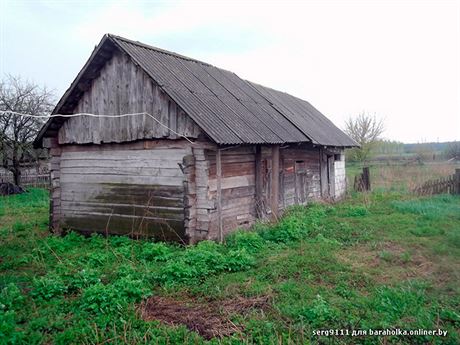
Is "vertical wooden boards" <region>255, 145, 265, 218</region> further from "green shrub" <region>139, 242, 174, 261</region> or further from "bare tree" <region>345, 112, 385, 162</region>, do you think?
"bare tree" <region>345, 112, 385, 162</region>

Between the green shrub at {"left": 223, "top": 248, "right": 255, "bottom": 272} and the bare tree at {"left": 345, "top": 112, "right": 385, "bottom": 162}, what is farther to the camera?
the bare tree at {"left": 345, "top": 112, "right": 385, "bottom": 162}

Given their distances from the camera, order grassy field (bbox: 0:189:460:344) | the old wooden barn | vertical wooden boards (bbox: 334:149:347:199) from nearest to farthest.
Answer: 1. grassy field (bbox: 0:189:460:344)
2. the old wooden barn
3. vertical wooden boards (bbox: 334:149:347:199)

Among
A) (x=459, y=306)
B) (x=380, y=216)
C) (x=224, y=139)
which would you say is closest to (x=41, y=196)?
(x=224, y=139)

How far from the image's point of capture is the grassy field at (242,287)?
14.9ft

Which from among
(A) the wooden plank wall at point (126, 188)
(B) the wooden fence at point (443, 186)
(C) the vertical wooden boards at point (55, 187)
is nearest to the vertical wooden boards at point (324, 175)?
(B) the wooden fence at point (443, 186)

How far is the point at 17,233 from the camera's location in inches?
422

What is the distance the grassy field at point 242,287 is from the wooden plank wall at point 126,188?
0.58 m

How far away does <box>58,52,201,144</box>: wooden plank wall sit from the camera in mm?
8562

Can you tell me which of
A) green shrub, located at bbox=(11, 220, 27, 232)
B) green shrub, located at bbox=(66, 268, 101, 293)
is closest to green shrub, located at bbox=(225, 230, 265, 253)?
green shrub, located at bbox=(66, 268, 101, 293)

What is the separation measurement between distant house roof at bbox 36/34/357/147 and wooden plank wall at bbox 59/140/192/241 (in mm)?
940

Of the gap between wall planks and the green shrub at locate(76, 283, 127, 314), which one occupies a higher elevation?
the gap between wall planks

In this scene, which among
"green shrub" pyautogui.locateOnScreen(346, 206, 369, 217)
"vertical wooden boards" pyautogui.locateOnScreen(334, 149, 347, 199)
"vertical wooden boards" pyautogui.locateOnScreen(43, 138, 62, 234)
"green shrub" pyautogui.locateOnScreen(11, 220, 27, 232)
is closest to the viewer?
"vertical wooden boards" pyautogui.locateOnScreen(43, 138, 62, 234)

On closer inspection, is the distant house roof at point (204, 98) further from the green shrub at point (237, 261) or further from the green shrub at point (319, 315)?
the green shrub at point (319, 315)

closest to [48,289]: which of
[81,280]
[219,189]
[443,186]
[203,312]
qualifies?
[81,280]
